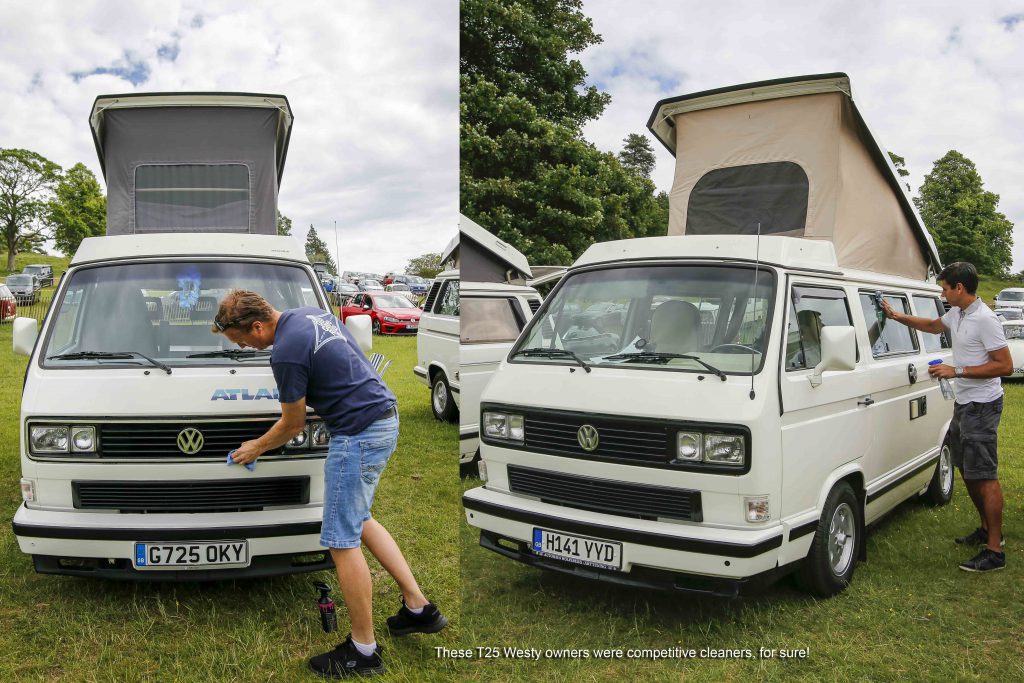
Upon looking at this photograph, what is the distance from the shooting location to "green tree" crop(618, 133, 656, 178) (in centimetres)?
497

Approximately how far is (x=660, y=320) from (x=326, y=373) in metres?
1.81

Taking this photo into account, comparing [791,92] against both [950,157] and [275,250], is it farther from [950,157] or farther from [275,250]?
[275,250]

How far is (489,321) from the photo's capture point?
3988 millimetres

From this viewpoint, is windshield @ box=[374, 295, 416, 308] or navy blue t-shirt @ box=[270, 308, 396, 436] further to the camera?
windshield @ box=[374, 295, 416, 308]

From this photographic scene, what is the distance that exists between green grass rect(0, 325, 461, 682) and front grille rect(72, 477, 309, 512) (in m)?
0.57

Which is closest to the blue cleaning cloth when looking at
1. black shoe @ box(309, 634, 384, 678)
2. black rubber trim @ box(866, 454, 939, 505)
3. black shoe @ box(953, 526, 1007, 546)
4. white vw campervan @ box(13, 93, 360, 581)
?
white vw campervan @ box(13, 93, 360, 581)

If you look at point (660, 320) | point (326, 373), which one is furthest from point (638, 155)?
→ point (326, 373)

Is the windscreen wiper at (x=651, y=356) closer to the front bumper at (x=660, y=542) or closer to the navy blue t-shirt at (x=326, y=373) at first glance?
the front bumper at (x=660, y=542)

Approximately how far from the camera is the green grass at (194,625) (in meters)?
3.70

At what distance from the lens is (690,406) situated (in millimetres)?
3820

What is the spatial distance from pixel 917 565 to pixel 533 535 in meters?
2.82

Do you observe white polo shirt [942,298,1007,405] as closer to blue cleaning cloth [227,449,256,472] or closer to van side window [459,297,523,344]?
van side window [459,297,523,344]

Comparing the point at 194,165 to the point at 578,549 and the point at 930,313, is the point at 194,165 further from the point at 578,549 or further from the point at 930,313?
the point at 930,313

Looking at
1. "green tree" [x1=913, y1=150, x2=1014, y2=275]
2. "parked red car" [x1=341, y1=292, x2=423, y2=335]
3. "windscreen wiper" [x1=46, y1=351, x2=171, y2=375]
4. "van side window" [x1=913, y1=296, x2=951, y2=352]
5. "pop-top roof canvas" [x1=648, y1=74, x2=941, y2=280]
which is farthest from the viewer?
"parked red car" [x1=341, y1=292, x2=423, y2=335]
